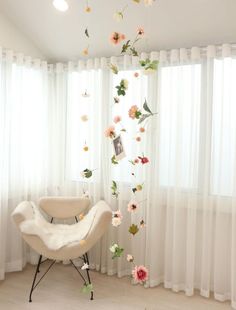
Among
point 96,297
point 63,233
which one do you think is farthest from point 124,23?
point 96,297

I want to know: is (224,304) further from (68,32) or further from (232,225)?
(68,32)

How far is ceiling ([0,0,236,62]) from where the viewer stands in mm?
2762

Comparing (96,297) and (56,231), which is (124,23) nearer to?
(56,231)

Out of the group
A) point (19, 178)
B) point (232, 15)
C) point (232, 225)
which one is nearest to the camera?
point (232, 15)

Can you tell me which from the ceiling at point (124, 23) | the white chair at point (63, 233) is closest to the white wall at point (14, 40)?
the ceiling at point (124, 23)

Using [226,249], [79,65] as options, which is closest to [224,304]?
[226,249]

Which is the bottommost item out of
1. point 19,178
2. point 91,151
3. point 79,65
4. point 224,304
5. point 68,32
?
point 224,304

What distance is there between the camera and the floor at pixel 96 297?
287 centimetres

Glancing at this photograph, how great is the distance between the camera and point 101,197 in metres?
3.61

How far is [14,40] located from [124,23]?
119 centimetres

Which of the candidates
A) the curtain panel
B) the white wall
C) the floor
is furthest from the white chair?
the white wall

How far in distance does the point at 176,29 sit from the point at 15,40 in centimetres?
166

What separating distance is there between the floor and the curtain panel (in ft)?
0.43

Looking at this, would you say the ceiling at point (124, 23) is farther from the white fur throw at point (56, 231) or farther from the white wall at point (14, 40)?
the white fur throw at point (56, 231)
